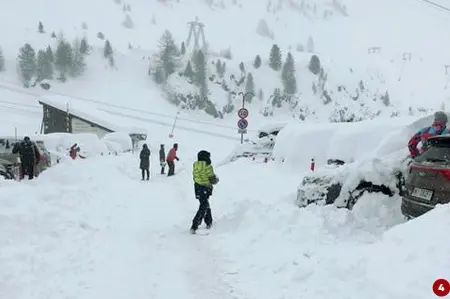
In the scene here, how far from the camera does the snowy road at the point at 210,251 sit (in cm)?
495

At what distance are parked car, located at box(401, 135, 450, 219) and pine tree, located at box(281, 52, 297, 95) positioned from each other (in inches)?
3588

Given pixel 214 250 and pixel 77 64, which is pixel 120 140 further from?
pixel 77 64

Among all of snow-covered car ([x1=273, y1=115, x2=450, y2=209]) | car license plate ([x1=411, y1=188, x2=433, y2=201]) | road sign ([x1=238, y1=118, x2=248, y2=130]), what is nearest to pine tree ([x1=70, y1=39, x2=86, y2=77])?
road sign ([x1=238, y1=118, x2=248, y2=130])

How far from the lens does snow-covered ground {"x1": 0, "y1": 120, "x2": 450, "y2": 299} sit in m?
4.92

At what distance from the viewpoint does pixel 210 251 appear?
7590mm

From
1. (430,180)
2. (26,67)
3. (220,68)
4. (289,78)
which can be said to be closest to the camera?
(430,180)

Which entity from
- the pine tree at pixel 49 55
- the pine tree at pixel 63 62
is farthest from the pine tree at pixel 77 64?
the pine tree at pixel 49 55

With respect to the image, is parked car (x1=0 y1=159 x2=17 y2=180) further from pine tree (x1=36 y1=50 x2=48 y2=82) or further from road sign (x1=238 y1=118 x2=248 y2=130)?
pine tree (x1=36 y1=50 x2=48 y2=82)

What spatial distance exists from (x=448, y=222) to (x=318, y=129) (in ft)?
36.7

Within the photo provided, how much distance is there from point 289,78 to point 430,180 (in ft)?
309

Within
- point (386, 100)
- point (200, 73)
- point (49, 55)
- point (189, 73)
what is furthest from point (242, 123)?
point (386, 100)

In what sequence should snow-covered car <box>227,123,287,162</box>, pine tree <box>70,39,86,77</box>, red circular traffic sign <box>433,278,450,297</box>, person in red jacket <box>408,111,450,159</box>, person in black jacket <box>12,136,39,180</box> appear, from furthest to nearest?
pine tree <box>70,39,86,77</box>
snow-covered car <box>227,123,287,162</box>
person in black jacket <box>12,136,39,180</box>
person in red jacket <box>408,111,450,159</box>
red circular traffic sign <box>433,278,450,297</box>

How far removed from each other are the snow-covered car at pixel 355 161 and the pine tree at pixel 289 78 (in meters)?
82.4

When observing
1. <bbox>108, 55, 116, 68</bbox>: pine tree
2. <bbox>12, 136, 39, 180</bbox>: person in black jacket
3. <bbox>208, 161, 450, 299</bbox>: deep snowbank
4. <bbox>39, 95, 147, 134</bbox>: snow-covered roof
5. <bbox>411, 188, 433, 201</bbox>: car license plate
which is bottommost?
<bbox>39, 95, 147, 134</bbox>: snow-covered roof
